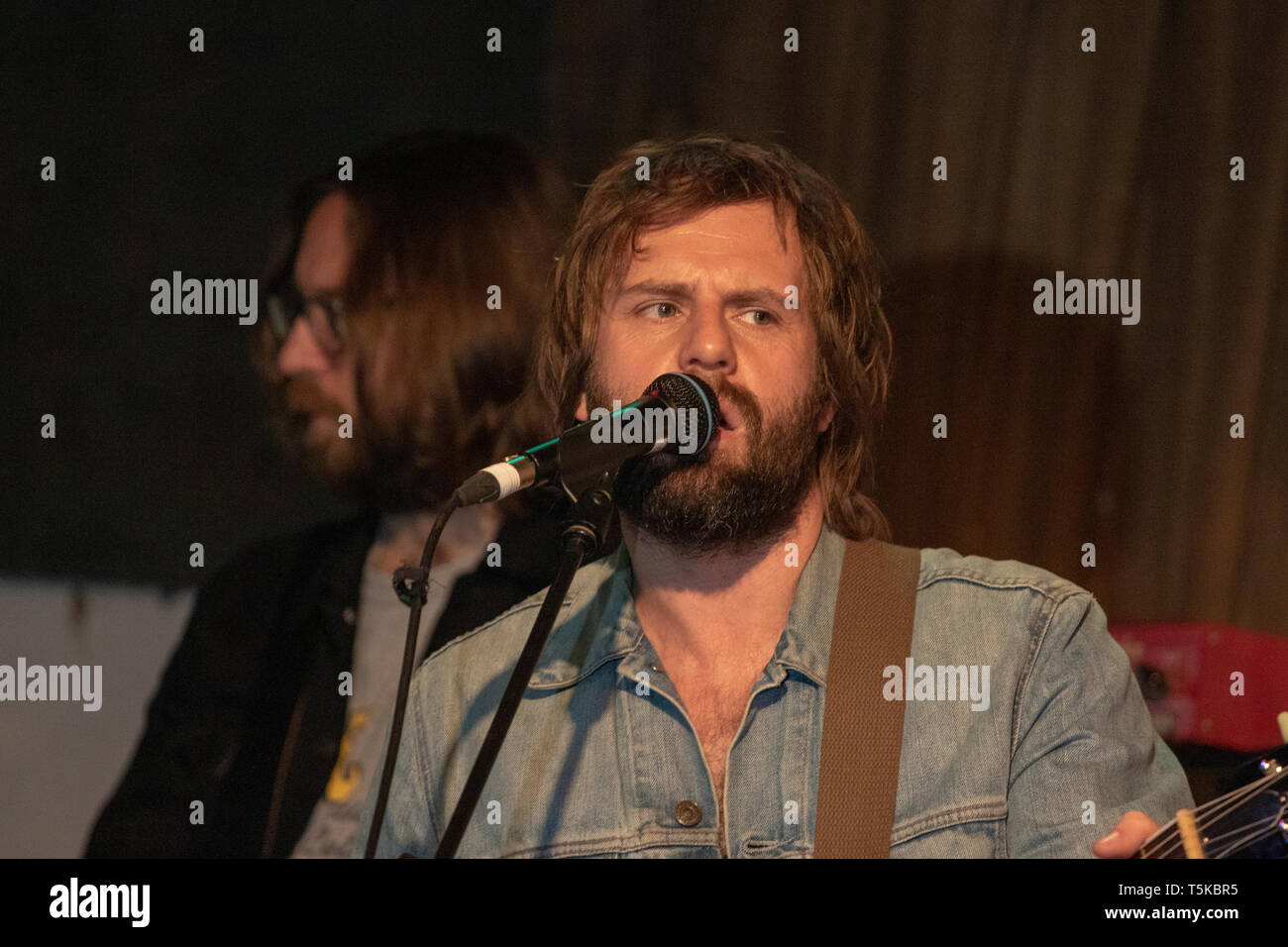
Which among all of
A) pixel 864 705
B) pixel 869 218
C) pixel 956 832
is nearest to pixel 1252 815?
pixel 956 832

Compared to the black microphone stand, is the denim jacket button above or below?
below

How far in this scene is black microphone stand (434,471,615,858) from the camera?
1.51 m

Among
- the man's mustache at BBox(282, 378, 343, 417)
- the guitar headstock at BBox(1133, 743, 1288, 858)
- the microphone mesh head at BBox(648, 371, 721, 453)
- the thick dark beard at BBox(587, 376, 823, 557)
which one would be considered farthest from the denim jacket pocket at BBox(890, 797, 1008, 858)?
the man's mustache at BBox(282, 378, 343, 417)

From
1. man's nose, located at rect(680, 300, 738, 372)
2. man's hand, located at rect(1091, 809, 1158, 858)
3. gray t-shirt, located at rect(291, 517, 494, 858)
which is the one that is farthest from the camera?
gray t-shirt, located at rect(291, 517, 494, 858)

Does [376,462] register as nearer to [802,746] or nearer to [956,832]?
[802,746]

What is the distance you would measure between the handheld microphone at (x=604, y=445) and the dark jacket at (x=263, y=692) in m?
0.95

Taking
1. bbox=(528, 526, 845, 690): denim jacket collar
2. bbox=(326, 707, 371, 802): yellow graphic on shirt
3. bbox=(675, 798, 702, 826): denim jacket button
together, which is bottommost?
bbox=(675, 798, 702, 826): denim jacket button

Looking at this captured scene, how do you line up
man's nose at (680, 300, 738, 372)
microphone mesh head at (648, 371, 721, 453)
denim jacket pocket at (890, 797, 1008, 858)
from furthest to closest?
man's nose at (680, 300, 738, 372), denim jacket pocket at (890, 797, 1008, 858), microphone mesh head at (648, 371, 721, 453)

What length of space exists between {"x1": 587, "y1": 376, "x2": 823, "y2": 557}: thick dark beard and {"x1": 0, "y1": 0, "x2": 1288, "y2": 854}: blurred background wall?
564mm

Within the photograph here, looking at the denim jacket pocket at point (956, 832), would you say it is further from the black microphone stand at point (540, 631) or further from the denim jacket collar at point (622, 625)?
the black microphone stand at point (540, 631)

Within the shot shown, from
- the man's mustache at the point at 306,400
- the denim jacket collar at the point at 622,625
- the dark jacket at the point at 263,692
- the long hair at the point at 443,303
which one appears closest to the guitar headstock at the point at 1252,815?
the denim jacket collar at the point at 622,625

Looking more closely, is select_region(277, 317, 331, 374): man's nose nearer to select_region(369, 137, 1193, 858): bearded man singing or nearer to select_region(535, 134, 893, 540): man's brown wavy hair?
select_region(535, 134, 893, 540): man's brown wavy hair
